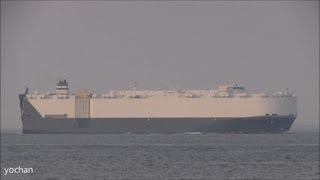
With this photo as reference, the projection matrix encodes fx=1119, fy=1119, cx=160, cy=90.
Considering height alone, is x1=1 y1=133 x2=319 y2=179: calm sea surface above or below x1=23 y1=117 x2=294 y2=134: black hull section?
below

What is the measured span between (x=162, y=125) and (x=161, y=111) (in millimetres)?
1675

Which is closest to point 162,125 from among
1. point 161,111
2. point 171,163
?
point 161,111

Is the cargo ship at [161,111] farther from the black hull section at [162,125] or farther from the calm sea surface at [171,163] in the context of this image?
the calm sea surface at [171,163]

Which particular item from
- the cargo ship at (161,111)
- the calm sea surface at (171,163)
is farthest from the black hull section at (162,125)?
the calm sea surface at (171,163)

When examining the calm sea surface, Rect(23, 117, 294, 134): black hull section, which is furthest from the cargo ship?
the calm sea surface

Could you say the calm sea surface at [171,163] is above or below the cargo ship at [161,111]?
below

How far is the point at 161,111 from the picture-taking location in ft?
408

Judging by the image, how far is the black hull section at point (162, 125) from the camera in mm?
122312

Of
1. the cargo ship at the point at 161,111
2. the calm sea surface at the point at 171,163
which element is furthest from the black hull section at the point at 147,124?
the calm sea surface at the point at 171,163

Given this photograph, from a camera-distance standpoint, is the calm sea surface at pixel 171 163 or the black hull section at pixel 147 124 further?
the black hull section at pixel 147 124

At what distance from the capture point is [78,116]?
129 meters

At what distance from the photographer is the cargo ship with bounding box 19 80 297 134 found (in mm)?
122312

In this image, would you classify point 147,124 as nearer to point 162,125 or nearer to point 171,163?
point 162,125

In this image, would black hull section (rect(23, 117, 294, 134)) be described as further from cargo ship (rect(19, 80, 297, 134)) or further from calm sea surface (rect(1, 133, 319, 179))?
calm sea surface (rect(1, 133, 319, 179))
